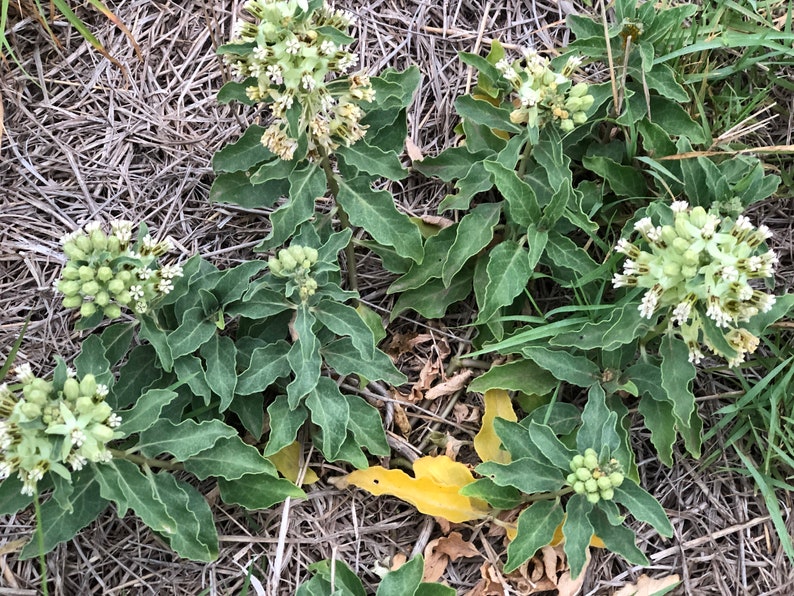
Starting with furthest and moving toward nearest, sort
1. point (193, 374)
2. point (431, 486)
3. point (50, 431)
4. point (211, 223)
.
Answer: point (211, 223)
point (431, 486)
point (193, 374)
point (50, 431)

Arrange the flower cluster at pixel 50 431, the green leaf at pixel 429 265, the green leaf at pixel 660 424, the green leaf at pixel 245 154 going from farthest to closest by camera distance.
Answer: the green leaf at pixel 429 265
the green leaf at pixel 245 154
the green leaf at pixel 660 424
the flower cluster at pixel 50 431

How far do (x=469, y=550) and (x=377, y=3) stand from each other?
115 inches

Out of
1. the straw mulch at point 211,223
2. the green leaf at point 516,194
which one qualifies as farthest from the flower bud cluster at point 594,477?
the green leaf at point 516,194

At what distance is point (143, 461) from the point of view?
306cm

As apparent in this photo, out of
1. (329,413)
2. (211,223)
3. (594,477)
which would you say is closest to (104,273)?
(211,223)

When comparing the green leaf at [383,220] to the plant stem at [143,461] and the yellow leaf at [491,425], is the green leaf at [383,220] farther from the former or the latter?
the plant stem at [143,461]

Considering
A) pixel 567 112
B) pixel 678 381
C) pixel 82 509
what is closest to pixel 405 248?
pixel 567 112

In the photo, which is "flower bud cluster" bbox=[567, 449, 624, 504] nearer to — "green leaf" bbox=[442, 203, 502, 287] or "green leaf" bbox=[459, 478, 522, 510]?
"green leaf" bbox=[459, 478, 522, 510]

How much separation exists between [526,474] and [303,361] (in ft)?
3.51

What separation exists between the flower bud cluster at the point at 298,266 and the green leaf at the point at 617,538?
5.11 ft

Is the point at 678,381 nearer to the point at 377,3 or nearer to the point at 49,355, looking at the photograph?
the point at 377,3

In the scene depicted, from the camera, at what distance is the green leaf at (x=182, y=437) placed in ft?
9.77

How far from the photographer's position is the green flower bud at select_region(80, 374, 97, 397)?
2.74 meters

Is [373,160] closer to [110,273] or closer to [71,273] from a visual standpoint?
[110,273]
